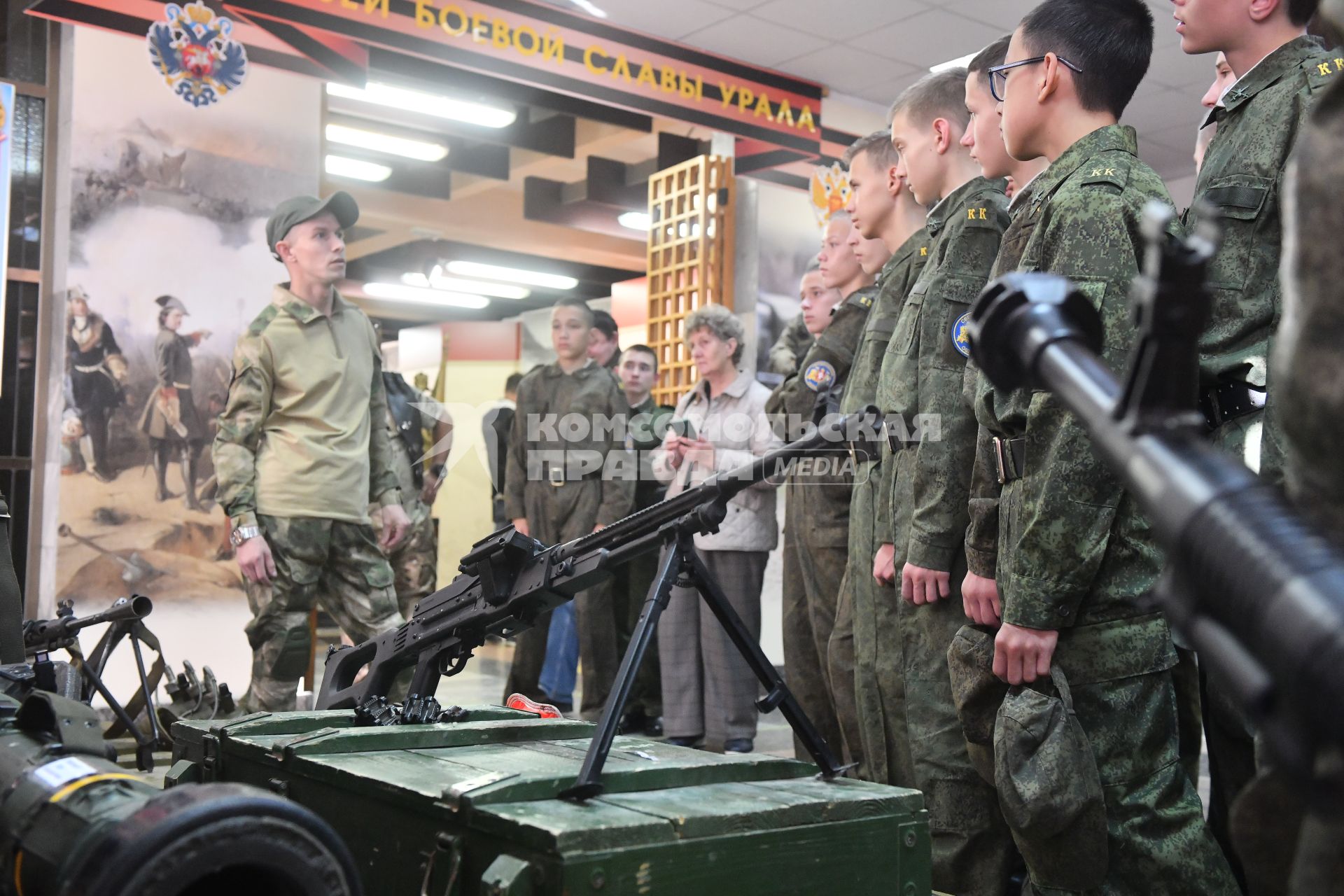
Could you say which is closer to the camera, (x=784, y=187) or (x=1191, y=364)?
(x=1191, y=364)

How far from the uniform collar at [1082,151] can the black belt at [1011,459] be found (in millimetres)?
406

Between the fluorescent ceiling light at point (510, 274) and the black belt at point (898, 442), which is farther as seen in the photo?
the fluorescent ceiling light at point (510, 274)

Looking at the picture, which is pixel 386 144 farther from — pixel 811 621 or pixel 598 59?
pixel 811 621

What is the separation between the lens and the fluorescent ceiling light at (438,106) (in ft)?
23.4

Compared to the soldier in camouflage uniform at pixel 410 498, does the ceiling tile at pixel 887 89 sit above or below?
above

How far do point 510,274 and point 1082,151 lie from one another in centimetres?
Result: 1124

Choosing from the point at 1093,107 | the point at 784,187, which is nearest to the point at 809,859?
the point at 1093,107

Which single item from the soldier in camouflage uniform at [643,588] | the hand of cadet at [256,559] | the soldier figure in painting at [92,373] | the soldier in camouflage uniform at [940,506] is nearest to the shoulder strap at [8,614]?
the hand of cadet at [256,559]

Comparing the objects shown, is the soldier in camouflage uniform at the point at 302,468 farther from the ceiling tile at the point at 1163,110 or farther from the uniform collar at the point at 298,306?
the ceiling tile at the point at 1163,110

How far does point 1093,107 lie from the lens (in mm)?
2027

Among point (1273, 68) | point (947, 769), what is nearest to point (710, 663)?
point (947, 769)

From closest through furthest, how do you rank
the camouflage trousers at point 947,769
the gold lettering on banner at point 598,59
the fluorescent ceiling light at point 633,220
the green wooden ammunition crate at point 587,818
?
1. the green wooden ammunition crate at point 587,818
2. the camouflage trousers at point 947,769
3. the gold lettering on banner at point 598,59
4. the fluorescent ceiling light at point 633,220

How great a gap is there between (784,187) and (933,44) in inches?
45.8

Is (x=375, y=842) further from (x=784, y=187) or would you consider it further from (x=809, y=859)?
(x=784, y=187)
